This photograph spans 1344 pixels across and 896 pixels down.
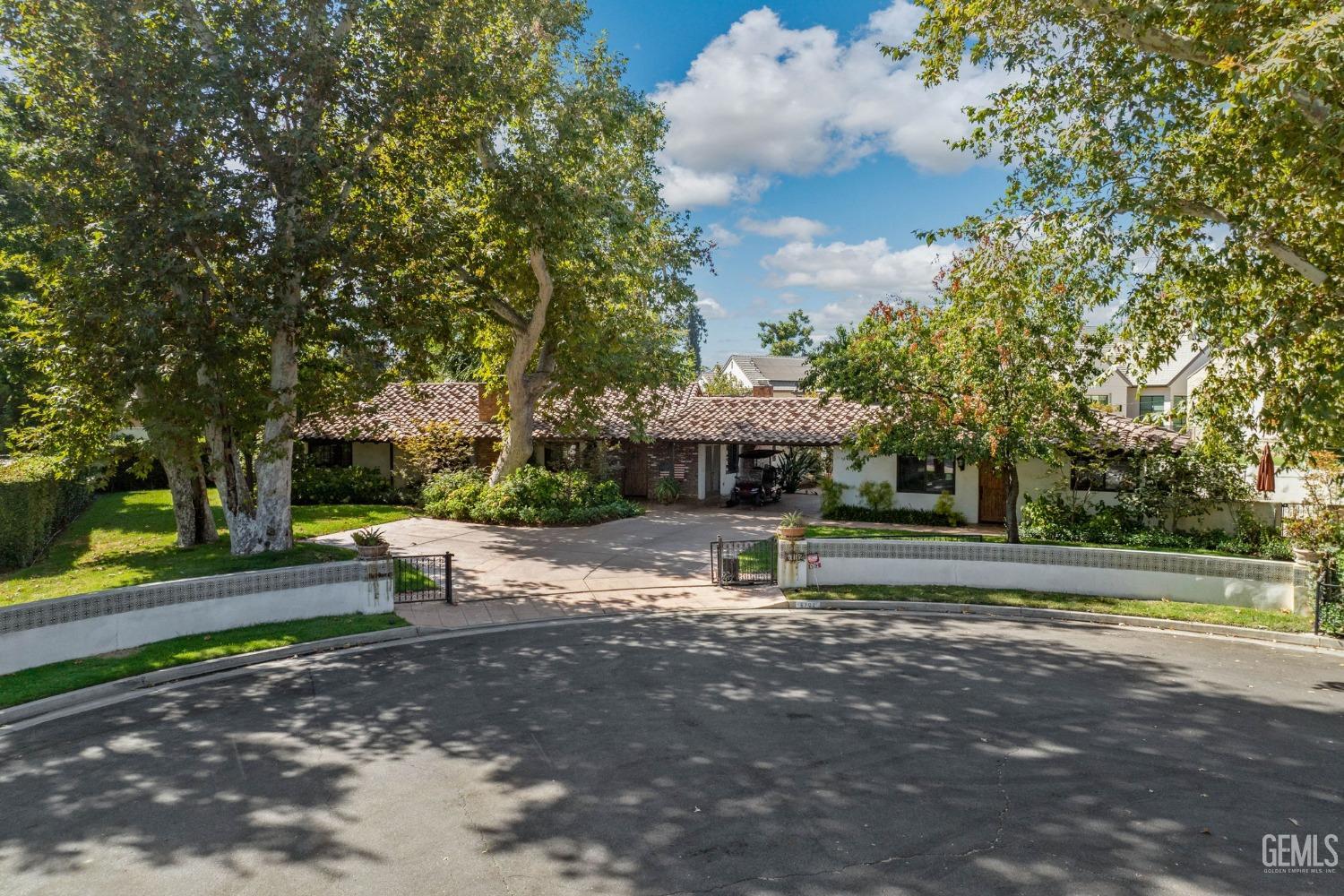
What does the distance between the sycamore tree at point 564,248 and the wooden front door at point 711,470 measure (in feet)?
17.4

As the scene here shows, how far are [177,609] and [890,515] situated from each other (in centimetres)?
1991

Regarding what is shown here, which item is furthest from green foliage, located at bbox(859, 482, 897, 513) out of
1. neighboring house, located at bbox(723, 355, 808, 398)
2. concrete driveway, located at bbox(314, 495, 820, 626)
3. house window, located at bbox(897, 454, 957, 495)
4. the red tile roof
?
neighboring house, located at bbox(723, 355, 808, 398)

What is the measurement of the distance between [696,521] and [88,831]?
777 inches

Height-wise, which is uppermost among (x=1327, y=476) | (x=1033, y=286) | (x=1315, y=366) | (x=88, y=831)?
(x=1033, y=286)

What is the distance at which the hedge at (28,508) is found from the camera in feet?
53.2

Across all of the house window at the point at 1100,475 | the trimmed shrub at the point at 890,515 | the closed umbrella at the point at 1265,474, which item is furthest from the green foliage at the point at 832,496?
the closed umbrella at the point at 1265,474

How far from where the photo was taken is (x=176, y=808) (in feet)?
20.0

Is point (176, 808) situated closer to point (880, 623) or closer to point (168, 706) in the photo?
point (168, 706)

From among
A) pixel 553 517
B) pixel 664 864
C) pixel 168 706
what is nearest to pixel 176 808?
pixel 168 706

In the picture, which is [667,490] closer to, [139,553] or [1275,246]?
[139,553]

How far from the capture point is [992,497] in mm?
23828

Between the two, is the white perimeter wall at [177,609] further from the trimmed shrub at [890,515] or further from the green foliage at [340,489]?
the trimmed shrub at [890,515]

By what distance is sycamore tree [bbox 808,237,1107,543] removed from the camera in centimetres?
1320

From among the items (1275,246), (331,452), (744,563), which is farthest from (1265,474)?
(331,452)
